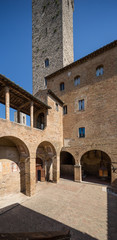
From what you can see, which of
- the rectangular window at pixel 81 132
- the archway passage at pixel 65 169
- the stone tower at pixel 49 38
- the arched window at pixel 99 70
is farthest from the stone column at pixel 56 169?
the stone tower at pixel 49 38

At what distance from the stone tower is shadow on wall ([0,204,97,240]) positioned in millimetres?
18769

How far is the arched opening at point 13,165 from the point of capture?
9776mm

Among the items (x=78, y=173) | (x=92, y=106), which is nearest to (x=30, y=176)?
(x=78, y=173)

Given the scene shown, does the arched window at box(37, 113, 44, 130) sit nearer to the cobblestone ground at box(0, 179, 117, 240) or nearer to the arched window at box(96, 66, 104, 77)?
→ the cobblestone ground at box(0, 179, 117, 240)

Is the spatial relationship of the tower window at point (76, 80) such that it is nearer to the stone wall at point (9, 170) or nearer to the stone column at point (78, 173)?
the stone column at point (78, 173)

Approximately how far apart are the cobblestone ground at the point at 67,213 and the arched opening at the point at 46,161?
286 centimetres

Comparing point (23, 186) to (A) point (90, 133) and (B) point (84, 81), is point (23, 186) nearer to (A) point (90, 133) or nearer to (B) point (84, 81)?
(A) point (90, 133)

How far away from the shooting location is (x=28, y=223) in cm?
Answer: 700

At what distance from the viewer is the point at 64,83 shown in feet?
55.0

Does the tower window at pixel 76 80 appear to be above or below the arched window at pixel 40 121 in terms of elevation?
above

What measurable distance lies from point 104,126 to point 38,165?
962cm

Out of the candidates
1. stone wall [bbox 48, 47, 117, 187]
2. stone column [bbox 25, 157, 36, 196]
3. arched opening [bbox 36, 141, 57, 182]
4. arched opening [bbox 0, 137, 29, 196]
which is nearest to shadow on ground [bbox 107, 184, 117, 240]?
stone wall [bbox 48, 47, 117, 187]

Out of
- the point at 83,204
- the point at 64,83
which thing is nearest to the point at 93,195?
the point at 83,204

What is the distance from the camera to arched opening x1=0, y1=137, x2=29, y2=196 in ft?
32.1
